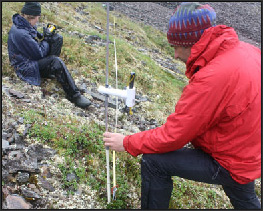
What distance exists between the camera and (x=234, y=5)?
5125 cm

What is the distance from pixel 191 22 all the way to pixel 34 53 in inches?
202

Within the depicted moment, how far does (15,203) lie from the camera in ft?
12.8

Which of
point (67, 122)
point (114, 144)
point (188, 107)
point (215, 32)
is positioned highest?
point (215, 32)

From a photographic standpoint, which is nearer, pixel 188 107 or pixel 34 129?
pixel 188 107

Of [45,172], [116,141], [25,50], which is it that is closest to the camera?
[116,141]

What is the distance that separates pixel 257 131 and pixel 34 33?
21.2ft

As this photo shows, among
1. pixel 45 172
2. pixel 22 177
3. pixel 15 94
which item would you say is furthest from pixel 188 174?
pixel 15 94

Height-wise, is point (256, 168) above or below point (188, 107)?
below

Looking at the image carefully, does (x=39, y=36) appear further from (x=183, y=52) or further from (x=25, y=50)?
(x=183, y=52)

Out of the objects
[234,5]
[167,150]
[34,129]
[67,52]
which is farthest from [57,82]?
[234,5]

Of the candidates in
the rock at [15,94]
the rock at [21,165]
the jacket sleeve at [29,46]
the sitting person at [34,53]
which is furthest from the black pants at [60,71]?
the rock at [21,165]

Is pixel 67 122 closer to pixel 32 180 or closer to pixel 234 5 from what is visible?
pixel 32 180

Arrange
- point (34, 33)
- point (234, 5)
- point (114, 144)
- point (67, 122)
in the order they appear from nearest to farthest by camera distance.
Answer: point (114, 144) → point (67, 122) → point (34, 33) → point (234, 5)

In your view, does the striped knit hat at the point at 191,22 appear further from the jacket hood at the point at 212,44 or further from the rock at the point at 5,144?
the rock at the point at 5,144
